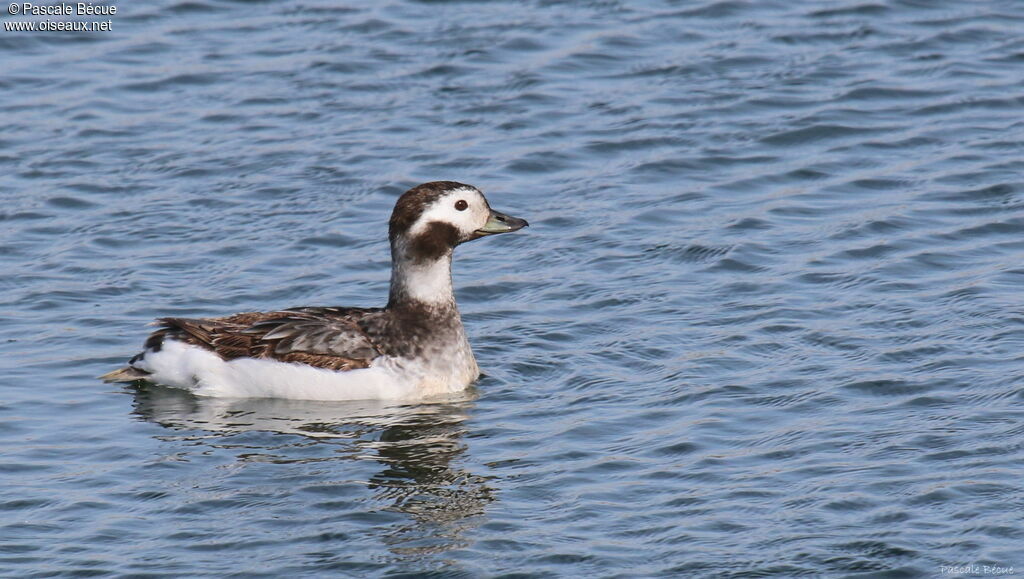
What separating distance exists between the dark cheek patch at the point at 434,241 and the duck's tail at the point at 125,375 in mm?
2543

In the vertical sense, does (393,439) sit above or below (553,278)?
below

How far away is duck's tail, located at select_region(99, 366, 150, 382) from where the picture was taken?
15.4 metres

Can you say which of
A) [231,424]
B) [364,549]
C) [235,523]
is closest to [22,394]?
[231,424]

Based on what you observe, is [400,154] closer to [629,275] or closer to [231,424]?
[629,275]

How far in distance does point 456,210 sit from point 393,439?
90.2 inches

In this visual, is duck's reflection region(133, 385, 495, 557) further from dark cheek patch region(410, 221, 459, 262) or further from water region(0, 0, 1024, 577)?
dark cheek patch region(410, 221, 459, 262)

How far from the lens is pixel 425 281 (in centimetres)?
1573

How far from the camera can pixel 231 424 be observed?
575 inches

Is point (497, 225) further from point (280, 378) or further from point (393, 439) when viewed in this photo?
point (393, 439)

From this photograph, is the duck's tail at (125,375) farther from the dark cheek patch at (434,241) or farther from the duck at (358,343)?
the dark cheek patch at (434,241)

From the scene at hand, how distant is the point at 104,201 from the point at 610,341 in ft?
22.6

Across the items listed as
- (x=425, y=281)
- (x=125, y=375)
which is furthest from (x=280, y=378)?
(x=425, y=281)

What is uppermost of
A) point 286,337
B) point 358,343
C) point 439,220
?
point 439,220

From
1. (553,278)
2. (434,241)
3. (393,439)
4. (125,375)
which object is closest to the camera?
(393,439)
